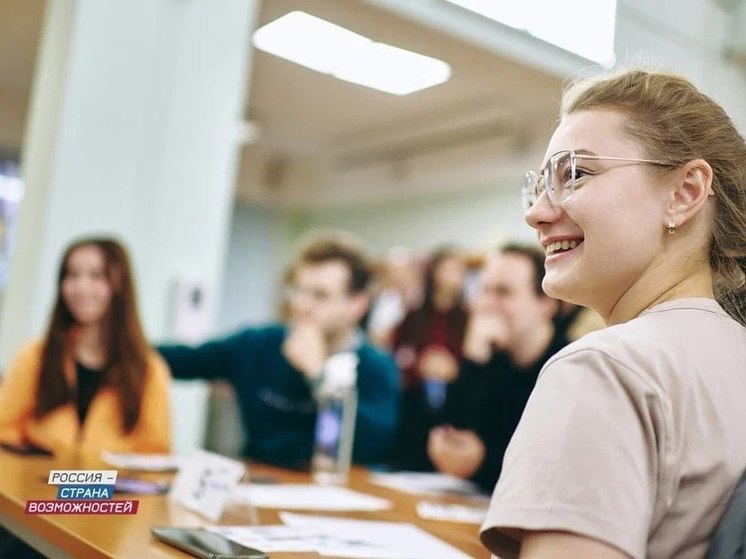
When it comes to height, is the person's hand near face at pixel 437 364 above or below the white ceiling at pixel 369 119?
below

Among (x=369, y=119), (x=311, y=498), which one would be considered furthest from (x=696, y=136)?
(x=369, y=119)

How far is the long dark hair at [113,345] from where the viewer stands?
192 cm

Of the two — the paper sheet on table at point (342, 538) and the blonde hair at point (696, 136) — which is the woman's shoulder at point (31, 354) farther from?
the blonde hair at point (696, 136)

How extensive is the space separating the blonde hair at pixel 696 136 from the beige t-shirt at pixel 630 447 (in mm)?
159

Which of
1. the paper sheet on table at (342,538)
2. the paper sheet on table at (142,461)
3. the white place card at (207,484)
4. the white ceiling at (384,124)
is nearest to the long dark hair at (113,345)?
the paper sheet on table at (142,461)

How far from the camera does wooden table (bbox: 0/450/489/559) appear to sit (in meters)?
0.94

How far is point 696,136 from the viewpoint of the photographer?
852mm

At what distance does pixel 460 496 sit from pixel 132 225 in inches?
58.9

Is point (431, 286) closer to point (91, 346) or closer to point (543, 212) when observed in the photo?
point (91, 346)

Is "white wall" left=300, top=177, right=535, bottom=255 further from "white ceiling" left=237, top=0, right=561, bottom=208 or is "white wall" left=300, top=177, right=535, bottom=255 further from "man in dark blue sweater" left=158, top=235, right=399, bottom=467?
"man in dark blue sweater" left=158, top=235, right=399, bottom=467

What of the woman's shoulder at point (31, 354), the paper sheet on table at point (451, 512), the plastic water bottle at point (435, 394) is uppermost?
the woman's shoulder at point (31, 354)

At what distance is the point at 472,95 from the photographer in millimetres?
4797

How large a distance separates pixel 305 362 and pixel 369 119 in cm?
349

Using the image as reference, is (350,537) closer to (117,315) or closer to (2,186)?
(117,315)
